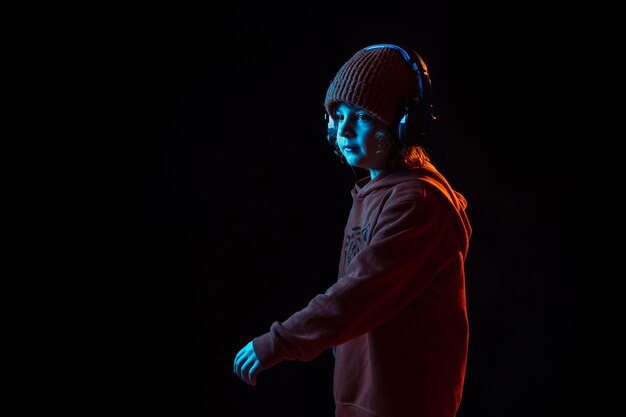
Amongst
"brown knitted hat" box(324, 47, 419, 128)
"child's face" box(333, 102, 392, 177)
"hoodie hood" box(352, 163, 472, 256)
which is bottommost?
"hoodie hood" box(352, 163, 472, 256)

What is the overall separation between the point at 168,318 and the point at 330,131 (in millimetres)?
744

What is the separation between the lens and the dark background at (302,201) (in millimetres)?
1669

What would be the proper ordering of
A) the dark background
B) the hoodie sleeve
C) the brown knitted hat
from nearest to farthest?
the hoodie sleeve
the brown knitted hat
the dark background

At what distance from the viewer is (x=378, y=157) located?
1.23m

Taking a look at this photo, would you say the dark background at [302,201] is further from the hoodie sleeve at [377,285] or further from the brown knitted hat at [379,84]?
the hoodie sleeve at [377,285]

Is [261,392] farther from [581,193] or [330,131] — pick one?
[581,193]

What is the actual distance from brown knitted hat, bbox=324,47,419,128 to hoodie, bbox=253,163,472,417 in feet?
0.42

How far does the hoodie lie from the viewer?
1.07 meters

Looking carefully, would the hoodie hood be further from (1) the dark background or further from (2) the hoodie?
(1) the dark background

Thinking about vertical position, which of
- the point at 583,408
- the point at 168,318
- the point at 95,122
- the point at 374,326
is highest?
the point at 95,122

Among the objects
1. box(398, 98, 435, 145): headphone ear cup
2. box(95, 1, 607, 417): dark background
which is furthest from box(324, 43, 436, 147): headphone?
box(95, 1, 607, 417): dark background

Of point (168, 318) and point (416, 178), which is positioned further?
point (168, 318)

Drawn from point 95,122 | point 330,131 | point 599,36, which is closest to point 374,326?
point 330,131

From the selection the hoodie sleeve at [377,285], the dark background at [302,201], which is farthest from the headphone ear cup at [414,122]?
the dark background at [302,201]
